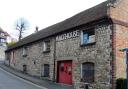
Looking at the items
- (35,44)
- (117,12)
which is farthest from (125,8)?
(35,44)

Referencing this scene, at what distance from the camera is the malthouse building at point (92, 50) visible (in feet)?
52.6

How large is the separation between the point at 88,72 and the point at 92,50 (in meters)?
1.64

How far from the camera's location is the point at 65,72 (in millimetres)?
21281

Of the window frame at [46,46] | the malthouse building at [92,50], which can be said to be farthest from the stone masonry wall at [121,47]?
the window frame at [46,46]

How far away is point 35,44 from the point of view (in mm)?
27953

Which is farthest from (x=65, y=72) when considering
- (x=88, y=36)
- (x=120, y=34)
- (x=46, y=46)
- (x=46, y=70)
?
(x=120, y=34)

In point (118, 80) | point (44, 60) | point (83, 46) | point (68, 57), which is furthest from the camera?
point (44, 60)

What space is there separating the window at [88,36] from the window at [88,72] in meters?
1.66

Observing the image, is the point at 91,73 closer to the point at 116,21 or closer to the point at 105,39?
the point at 105,39

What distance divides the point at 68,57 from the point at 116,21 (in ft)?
19.2

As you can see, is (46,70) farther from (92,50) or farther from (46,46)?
(92,50)

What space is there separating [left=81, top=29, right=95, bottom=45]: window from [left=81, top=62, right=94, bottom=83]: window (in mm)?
1657

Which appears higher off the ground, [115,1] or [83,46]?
[115,1]

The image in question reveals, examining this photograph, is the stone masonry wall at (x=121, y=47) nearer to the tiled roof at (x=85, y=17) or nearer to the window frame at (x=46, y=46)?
the tiled roof at (x=85, y=17)
